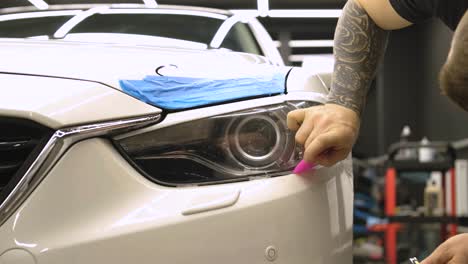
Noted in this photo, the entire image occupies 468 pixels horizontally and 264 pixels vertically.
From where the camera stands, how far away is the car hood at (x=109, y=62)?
3.51 feet

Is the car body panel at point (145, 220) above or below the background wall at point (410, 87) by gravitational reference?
above

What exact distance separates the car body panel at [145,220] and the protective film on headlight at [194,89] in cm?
13

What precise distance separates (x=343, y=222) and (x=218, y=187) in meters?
0.29

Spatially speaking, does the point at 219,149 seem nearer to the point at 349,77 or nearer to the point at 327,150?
the point at 327,150

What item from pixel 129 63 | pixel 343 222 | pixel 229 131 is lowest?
pixel 343 222

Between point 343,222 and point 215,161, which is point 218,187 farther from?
point 343,222

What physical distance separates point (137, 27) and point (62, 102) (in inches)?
37.6

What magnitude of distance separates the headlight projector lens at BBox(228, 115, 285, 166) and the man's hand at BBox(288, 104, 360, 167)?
5 centimetres

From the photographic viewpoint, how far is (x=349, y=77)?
126cm

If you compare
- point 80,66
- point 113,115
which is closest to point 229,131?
point 113,115

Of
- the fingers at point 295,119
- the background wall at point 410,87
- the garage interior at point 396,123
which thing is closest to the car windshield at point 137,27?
the garage interior at point 396,123

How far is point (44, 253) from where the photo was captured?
0.91 meters

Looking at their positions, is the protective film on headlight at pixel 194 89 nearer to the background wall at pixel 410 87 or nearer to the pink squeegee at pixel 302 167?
Answer: the pink squeegee at pixel 302 167

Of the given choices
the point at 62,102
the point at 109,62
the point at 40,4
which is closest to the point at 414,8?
the point at 109,62
